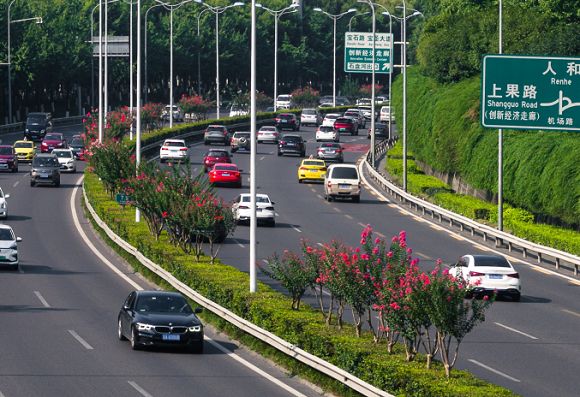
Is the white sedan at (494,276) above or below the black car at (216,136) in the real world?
below

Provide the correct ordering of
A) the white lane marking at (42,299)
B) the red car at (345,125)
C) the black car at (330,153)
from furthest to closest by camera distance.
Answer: the red car at (345,125), the black car at (330,153), the white lane marking at (42,299)

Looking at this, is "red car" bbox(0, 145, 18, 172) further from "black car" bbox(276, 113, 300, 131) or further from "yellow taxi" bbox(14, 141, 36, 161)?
"black car" bbox(276, 113, 300, 131)

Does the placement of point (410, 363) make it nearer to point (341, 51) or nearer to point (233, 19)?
point (233, 19)

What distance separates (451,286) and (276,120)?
76.9 metres

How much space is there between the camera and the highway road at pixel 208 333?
59.0 feet

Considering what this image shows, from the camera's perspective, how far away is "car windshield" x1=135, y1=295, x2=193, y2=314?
21.3 m

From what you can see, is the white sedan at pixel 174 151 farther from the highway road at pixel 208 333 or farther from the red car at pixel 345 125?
the red car at pixel 345 125

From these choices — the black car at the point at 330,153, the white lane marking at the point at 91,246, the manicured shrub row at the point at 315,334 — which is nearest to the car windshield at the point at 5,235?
the white lane marking at the point at 91,246

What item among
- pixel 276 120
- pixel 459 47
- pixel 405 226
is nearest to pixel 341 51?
pixel 276 120

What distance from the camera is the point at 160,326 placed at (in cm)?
2053

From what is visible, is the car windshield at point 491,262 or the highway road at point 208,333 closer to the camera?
the highway road at point 208,333

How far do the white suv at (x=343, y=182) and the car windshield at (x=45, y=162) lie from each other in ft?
53.6

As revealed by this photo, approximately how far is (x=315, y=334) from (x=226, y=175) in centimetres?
3625

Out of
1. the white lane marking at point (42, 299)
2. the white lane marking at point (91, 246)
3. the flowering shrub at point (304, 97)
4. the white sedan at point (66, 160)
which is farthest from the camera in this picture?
the flowering shrub at point (304, 97)
